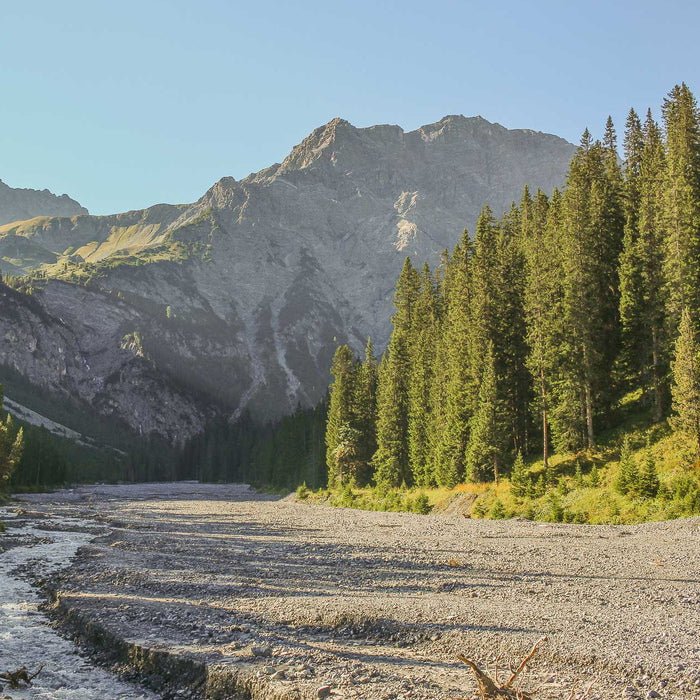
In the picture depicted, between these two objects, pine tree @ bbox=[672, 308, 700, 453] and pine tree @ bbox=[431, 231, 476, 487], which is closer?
pine tree @ bbox=[672, 308, 700, 453]

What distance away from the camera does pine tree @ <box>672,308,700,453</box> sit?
37.2m

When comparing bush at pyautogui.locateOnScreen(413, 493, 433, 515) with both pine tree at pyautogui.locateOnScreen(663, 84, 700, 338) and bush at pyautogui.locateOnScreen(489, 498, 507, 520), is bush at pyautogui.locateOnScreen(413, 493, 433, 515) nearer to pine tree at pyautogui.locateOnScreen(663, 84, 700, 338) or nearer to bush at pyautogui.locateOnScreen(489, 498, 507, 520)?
bush at pyautogui.locateOnScreen(489, 498, 507, 520)

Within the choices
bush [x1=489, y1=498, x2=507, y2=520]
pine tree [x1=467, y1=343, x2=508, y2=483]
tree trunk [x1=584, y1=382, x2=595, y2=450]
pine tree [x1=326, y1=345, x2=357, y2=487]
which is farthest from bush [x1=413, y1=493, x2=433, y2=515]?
pine tree [x1=326, y1=345, x2=357, y2=487]

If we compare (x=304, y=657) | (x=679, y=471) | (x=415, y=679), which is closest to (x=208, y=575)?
(x=304, y=657)

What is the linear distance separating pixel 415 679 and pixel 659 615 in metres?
7.47

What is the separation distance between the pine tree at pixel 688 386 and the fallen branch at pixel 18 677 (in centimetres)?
3661

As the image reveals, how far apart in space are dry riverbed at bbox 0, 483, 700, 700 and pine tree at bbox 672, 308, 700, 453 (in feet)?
28.9

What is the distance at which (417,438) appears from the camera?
2753 inches

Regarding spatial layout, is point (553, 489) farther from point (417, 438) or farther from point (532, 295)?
point (417, 438)

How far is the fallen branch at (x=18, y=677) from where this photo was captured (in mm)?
13070

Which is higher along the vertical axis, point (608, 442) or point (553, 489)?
point (608, 442)

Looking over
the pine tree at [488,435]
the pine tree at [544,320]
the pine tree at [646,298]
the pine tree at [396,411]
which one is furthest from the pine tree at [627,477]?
the pine tree at [396,411]

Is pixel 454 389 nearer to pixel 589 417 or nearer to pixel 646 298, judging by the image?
pixel 589 417

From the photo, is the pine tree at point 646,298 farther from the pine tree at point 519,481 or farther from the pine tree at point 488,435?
the pine tree at point 488,435
